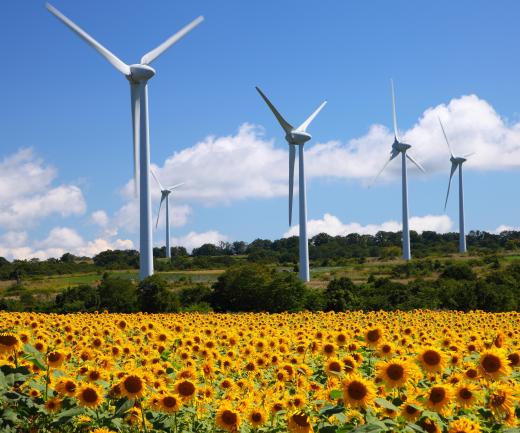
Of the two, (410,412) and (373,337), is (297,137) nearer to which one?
(373,337)

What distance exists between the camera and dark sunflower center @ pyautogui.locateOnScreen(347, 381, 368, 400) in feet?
18.3

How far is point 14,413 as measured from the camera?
Result: 6.14 m

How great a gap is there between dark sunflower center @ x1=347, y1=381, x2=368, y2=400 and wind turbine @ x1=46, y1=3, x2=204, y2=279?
48509mm

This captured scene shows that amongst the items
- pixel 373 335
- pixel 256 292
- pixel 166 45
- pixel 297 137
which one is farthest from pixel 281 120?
pixel 373 335

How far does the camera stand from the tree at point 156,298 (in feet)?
144

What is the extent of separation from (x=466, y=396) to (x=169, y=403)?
271cm

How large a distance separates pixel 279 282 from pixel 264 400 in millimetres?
37886

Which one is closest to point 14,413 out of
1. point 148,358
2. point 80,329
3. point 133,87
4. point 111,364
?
point 111,364

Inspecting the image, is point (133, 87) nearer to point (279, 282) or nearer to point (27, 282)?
point (279, 282)

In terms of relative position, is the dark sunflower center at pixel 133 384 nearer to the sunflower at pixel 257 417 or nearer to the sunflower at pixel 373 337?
the sunflower at pixel 257 417

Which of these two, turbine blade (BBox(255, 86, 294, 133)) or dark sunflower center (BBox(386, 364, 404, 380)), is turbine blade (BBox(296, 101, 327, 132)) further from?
dark sunflower center (BBox(386, 364, 404, 380))

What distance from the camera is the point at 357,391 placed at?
220 inches

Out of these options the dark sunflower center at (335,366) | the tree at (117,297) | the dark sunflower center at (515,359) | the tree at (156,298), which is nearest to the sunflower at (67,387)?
the dark sunflower center at (335,366)

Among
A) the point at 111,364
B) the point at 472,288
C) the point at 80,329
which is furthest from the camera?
the point at 472,288
